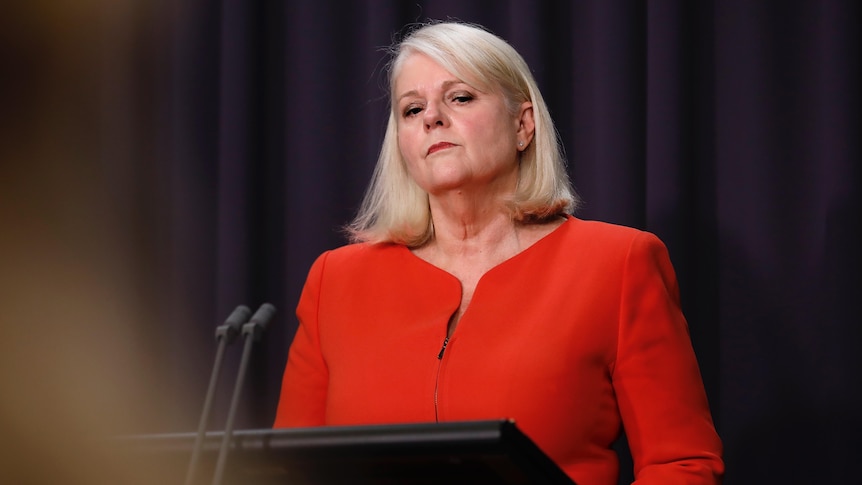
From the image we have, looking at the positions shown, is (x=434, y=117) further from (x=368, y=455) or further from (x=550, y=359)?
(x=368, y=455)

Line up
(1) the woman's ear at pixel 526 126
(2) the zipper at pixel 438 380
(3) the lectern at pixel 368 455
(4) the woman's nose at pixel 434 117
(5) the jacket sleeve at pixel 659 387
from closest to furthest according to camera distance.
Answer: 1. (3) the lectern at pixel 368 455
2. (5) the jacket sleeve at pixel 659 387
3. (2) the zipper at pixel 438 380
4. (4) the woman's nose at pixel 434 117
5. (1) the woman's ear at pixel 526 126

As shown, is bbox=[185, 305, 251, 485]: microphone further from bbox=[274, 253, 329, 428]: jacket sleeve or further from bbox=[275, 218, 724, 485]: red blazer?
bbox=[274, 253, 329, 428]: jacket sleeve

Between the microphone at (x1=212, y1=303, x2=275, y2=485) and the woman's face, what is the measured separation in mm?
773

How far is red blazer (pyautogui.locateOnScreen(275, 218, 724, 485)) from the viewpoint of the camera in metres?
1.82

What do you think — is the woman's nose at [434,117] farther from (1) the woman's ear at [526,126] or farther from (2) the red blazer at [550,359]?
(2) the red blazer at [550,359]

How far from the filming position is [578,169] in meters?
2.46

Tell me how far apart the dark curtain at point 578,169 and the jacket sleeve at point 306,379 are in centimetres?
36

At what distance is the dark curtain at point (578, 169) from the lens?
2.24 metres

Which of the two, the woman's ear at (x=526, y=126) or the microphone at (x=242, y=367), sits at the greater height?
the woman's ear at (x=526, y=126)

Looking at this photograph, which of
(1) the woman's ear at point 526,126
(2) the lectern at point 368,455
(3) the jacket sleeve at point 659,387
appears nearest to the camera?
(2) the lectern at point 368,455

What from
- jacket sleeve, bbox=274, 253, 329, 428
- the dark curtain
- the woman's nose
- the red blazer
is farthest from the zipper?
the dark curtain

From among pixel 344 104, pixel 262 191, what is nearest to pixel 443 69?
pixel 344 104

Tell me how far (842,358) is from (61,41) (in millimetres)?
1875

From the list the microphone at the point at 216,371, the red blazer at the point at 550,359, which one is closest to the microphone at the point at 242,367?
the microphone at the point at 216,371
